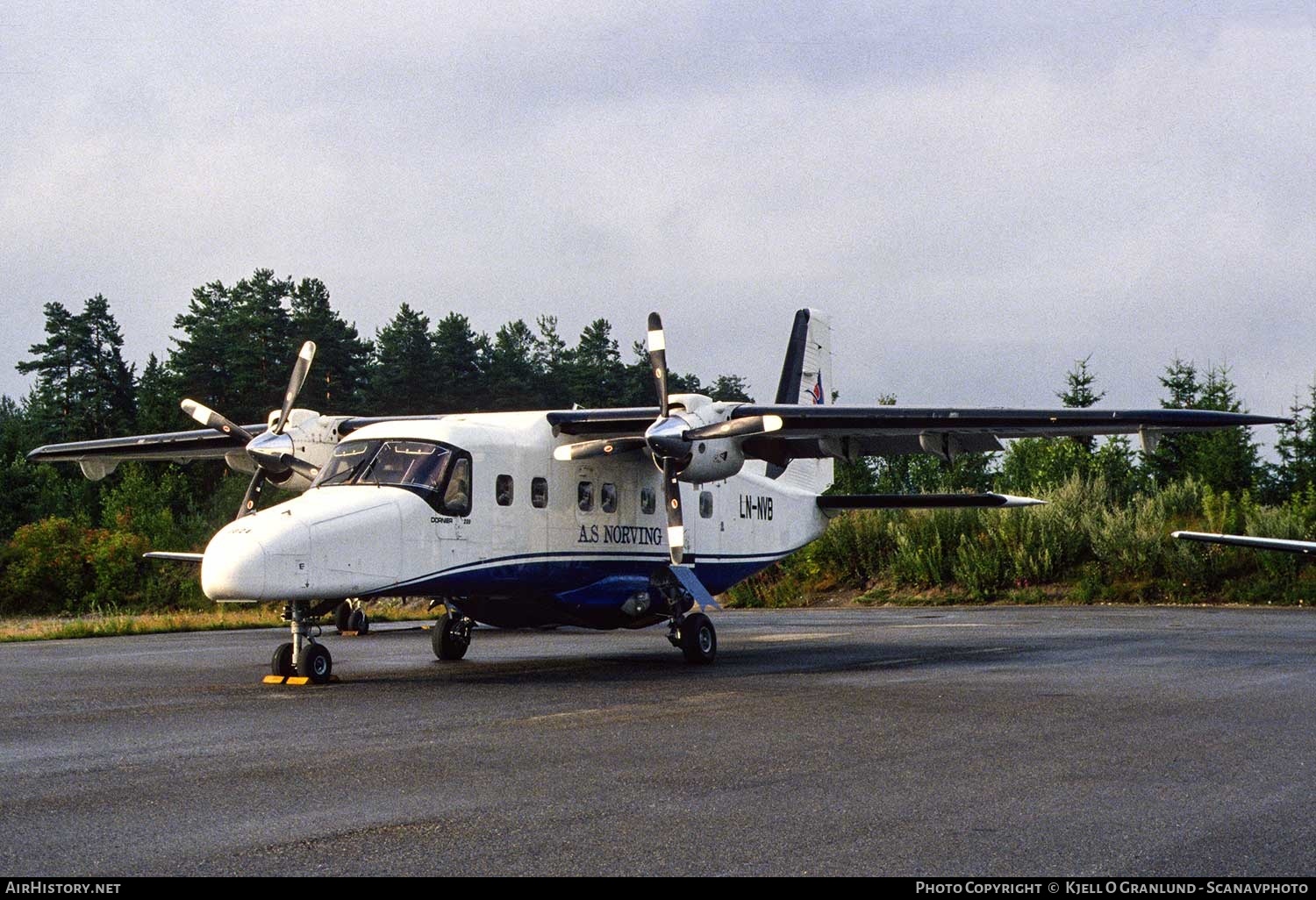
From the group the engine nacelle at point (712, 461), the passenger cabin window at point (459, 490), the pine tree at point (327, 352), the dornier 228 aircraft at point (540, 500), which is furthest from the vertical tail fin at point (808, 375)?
the pine tree at point (327, 352)

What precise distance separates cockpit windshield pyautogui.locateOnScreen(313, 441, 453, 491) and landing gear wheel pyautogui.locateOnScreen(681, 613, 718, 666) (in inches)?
158

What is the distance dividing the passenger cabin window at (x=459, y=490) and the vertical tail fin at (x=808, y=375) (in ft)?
27.1

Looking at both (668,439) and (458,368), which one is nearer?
(668,439)

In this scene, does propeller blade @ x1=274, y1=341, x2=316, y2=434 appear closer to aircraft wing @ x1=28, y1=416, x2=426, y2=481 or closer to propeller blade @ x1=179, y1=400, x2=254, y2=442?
aircraft wing @ x1=28, y1=416, x2=426, y2=481

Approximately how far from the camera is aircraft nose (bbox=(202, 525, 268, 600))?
42.0 feet

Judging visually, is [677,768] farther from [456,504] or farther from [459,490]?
[459,490]

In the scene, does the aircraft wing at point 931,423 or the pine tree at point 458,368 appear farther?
the pine tree at point 458,368

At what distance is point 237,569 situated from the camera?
12812mm

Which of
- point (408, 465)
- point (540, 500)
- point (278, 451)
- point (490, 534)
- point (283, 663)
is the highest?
point (278, 451)

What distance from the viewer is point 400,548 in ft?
47.6

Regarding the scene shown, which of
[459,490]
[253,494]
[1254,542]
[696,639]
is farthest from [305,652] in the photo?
[1254,542]

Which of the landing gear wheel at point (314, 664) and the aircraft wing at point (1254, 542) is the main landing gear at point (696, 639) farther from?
the aircraft wing at point (1254, 542)

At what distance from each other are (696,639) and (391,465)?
4718mm

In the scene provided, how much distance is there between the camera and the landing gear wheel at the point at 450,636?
17266mm
